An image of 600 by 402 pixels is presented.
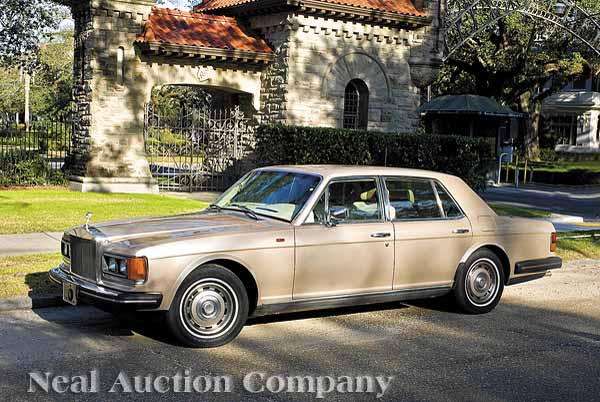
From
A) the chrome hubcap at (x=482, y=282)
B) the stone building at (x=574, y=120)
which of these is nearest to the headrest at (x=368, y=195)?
the chrome hubcap at (x=482, y=282)

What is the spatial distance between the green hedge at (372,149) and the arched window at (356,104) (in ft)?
10.9

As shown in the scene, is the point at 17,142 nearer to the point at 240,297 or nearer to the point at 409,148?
the point at 409,148

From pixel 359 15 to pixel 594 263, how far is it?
1244 cm

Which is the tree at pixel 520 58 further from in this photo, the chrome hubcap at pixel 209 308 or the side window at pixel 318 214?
the chrome hubcap at pixel 209 308

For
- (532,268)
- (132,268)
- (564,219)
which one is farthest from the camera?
(564,219)

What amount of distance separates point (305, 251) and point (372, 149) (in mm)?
13320

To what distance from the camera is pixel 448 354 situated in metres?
6.97

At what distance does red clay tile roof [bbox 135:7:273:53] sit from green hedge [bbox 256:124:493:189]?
9.38 feet

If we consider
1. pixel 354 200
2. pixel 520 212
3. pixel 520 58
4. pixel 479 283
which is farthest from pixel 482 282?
pixel 520 58

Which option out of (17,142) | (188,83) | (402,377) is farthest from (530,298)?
(17,142)

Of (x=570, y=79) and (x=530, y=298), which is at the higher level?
(x=570, y=79)

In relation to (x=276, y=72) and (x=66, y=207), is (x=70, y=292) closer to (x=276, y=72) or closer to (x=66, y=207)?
(x=66, y=207)

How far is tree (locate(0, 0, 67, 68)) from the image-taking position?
29103mm

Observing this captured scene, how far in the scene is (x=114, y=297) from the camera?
6633mm
